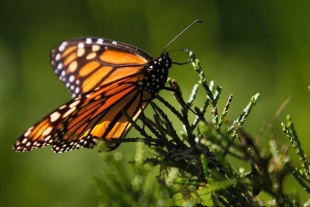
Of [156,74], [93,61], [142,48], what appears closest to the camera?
[156,74]

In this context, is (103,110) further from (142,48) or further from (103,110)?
(142,48)

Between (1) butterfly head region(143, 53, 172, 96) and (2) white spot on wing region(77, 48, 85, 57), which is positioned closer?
(1) butterfly head region(143, 53, 172, 96)

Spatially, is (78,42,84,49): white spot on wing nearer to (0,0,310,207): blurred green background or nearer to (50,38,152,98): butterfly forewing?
(50,38,152,98): butterfly forewing

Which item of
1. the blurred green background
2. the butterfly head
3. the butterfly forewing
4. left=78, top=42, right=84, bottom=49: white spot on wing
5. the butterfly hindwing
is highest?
the blurred green background

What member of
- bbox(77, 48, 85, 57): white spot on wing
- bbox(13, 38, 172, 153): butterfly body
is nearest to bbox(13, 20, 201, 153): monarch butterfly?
bbox(13, 38, 172, 153): butterfly body

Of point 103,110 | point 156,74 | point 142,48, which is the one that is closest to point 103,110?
point 103,110
